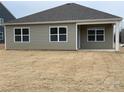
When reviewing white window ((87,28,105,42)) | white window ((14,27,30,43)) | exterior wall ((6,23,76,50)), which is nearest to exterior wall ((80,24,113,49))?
white window ((87,28,105,42))

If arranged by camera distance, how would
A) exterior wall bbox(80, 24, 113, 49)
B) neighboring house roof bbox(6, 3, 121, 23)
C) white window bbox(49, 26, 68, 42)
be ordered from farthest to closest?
exterior wall bbox(80, 24, 113, 49), white window bbox(49, 26, 68, 42), neighboring house roof bbox(6, 3, 121, 23)

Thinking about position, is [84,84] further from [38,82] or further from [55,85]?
[38,82]

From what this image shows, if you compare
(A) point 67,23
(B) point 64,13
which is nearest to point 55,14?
(B) point 64,13

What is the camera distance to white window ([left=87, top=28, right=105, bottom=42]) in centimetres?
2345

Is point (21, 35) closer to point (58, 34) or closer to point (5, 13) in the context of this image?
point (58, 34)

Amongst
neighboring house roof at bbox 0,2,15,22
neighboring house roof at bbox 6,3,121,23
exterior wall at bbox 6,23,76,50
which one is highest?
neighboring house roof at bbox 0,2,15,22

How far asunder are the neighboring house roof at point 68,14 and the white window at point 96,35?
1.71m

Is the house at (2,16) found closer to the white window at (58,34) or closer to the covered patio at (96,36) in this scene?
the white window at (58,34)

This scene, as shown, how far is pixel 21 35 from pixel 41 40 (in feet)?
6.98

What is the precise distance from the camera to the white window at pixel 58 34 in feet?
73.4

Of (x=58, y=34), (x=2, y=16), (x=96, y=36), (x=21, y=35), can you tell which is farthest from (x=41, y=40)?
(x=2, y=16)

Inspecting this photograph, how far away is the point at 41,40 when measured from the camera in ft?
76.2

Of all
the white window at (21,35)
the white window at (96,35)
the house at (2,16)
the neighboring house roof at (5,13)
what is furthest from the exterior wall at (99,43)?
the neighboring house roof at (5,13)

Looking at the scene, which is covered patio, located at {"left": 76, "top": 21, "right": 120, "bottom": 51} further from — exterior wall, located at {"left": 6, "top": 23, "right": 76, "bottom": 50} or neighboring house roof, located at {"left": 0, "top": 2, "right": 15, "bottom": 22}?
neighboring house roof, located at {"left": 0, "top": 2, "right": 15, "bottom": 22}
